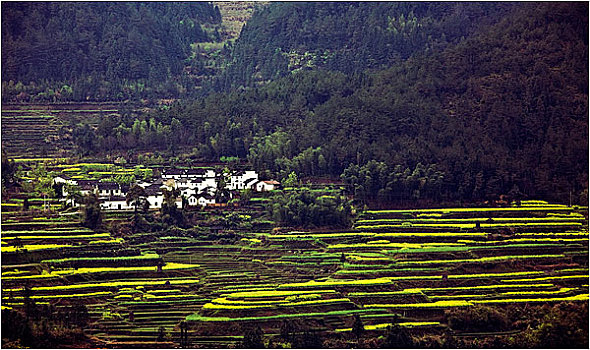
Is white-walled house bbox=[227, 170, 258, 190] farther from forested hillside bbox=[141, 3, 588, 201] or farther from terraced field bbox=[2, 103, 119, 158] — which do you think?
terraced field bbox=[2, 103, 119, 158]

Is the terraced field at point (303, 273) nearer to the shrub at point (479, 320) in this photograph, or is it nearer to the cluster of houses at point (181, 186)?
the shrub at point (479, 320)

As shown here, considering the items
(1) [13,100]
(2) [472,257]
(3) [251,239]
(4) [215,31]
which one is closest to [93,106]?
(1) [13,100]

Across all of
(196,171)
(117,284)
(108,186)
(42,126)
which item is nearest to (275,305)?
(117,284)

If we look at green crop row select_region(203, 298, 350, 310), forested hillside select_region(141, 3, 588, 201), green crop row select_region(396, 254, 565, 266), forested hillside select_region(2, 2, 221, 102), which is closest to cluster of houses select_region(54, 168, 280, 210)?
forested hillside select_region(141, 3, 588, 201)

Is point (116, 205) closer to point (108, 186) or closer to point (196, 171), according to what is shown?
point (108, 186)

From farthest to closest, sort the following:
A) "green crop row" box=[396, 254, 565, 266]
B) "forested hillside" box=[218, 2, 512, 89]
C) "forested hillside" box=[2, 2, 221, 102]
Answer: "forested hillside" box=[218, 2, 512, 89] → "forested hillside" box=[2, 2, 221, 102] → "green crop row" box=[396, 254, 565, 266]

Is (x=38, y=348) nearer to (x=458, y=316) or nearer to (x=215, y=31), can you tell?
(x=458, y=316)

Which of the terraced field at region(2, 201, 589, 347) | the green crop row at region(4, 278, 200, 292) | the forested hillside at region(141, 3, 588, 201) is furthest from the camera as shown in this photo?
the forested hillside at region(141, 3, 588, 201)
